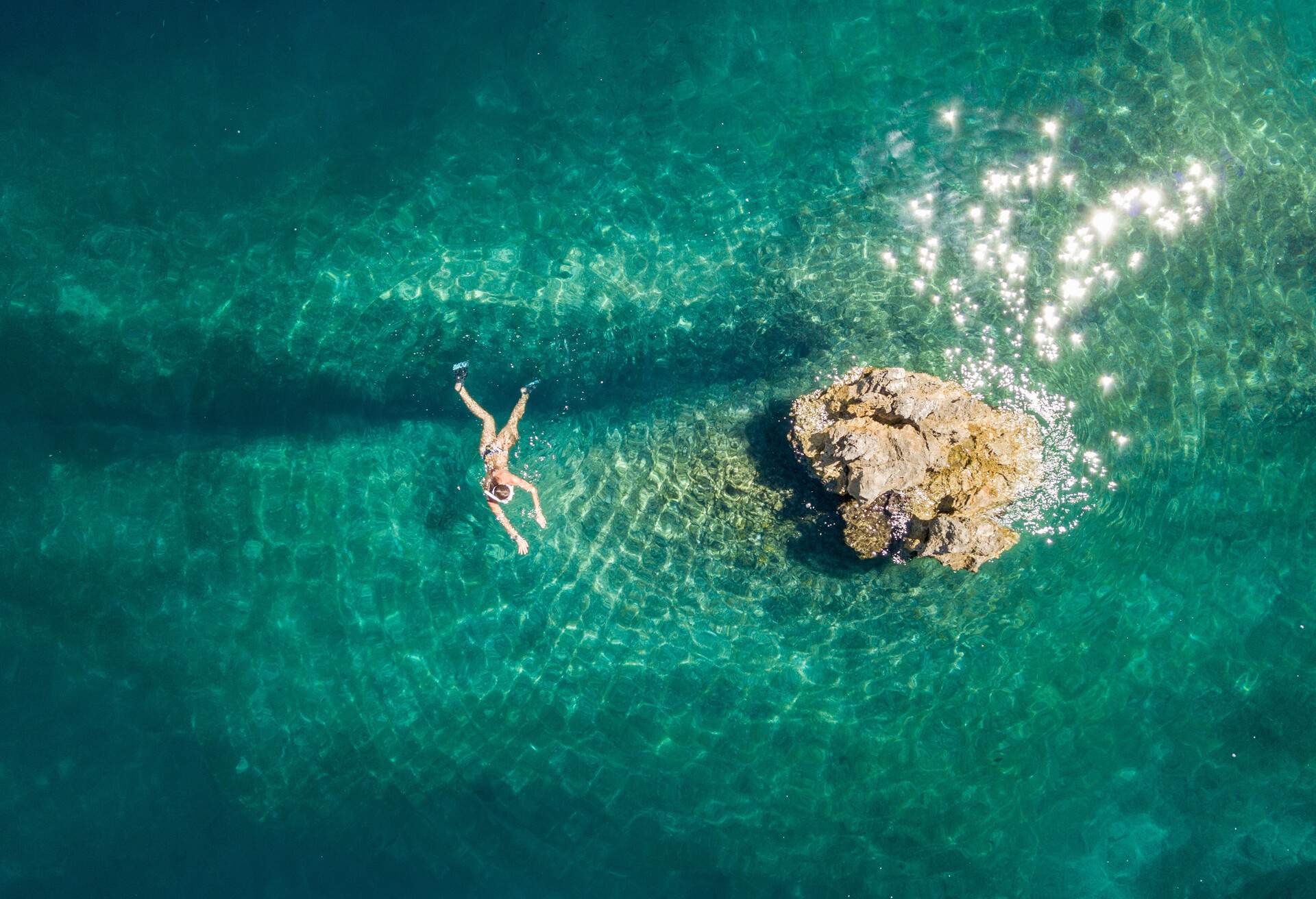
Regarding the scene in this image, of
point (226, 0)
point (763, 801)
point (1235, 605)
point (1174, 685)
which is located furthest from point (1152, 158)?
point (226, 0)

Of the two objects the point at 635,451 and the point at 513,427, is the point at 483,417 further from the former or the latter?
the point at 635,451

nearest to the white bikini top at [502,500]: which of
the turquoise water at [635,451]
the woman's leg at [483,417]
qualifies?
the turquoise water at [635,451]

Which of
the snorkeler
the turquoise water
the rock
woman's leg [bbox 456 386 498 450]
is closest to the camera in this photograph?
the rock

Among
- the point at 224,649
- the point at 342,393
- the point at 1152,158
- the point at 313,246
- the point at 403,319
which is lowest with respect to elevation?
the point at 224,649

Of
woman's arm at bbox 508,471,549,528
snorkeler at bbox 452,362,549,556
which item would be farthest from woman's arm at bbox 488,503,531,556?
woman's arm at bbox 508,471,549,528

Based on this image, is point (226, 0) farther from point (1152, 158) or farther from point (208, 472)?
point (1152, 158)

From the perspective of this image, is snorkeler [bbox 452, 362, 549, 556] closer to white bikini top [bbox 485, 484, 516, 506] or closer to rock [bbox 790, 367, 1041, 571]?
white bikini top [bbox 485, 484, 516, 506]

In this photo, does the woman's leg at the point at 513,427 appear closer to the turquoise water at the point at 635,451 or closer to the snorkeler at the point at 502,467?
the snorkeler at the point at 502,467
